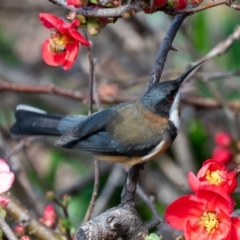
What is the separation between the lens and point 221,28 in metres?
4.62

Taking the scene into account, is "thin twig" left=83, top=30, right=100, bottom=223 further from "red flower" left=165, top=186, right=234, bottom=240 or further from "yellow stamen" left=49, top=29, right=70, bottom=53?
"red flower" left=165, top=186, right=234, bottom=240

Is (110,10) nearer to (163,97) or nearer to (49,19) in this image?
(49,19)

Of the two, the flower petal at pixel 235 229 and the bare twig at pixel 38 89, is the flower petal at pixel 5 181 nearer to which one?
the flower petal at pixel 235 229

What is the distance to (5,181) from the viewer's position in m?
1.90

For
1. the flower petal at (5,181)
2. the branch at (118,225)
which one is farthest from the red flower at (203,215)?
the flower petal at (5,181)

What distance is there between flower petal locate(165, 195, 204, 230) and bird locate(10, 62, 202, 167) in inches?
17.9

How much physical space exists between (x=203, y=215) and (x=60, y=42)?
726 mm

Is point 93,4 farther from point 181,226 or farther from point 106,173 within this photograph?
point 106,173

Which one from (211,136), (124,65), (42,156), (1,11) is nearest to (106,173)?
(211,136)

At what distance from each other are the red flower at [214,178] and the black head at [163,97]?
47cm

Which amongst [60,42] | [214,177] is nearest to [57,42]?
[60,42]

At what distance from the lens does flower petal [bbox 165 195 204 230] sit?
184 centimetres

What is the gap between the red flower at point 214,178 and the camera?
1.79 meters

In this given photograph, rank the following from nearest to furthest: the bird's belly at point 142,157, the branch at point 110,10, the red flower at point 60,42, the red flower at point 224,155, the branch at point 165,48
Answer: the branch at point 110,10, the red flower at point 60,42, the branch at point 165,48, the bird's belly at point 142,157, the red flower at point 224,155
